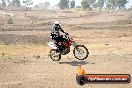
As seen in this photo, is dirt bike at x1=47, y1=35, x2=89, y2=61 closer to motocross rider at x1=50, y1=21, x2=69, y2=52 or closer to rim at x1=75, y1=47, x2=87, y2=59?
rim at x1=75, y1=47, x2=87, y2=59

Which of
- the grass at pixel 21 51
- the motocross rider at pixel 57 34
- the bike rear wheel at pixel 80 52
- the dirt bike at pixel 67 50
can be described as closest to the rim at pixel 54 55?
the dirt bike at pixel 67 50

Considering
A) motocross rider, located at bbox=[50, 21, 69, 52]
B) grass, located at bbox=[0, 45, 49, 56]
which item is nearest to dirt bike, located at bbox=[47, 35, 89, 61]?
motocross rider, located at bbox=[50, 21, 69, 52]

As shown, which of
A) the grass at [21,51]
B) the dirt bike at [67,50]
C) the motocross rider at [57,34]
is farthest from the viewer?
the grass at [21,51]

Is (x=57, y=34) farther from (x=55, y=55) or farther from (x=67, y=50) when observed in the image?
(x=55, y=55)

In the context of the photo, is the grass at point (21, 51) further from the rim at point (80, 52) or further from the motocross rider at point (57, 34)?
the rim at point (80, 52)

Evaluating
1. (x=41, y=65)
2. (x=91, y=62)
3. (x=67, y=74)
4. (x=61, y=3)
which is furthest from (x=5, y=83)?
(x=61, y=3)

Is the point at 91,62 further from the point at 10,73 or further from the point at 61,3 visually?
the point at 61,3

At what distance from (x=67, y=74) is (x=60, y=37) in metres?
3.78

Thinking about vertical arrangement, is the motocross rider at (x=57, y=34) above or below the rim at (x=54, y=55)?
above

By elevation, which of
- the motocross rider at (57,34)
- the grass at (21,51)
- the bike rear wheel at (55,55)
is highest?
the motocross rider at (57,34)

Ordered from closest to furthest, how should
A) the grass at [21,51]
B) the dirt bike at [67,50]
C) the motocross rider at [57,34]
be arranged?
the motocross rider at [57,34], the dirt bike at [67,50], the grass at [21,51]

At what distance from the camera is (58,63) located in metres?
15.3

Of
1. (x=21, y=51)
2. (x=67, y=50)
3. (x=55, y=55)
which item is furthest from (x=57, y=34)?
(x=21, y=51)

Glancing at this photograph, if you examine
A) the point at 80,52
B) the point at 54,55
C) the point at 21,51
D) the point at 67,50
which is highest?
the point at 67,50
